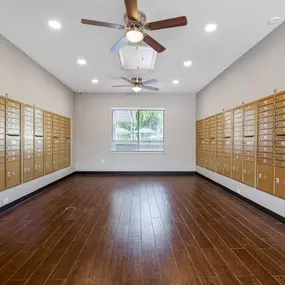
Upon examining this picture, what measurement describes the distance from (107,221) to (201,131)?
5128 millimetres

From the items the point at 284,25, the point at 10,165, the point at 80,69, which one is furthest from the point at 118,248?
the point at 80,69

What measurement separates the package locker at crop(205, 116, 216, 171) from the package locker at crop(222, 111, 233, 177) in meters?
0.69

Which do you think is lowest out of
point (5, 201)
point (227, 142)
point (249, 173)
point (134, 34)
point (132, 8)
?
point (5, 201)

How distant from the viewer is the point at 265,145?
3.79 m

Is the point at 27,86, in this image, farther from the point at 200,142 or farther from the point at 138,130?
the point at 200,142

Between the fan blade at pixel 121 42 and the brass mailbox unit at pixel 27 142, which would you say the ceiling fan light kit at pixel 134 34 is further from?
the brass mailbox unit at pixel 27 142

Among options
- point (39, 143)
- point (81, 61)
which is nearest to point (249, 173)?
point (81, 61)

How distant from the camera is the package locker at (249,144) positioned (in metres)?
4.17

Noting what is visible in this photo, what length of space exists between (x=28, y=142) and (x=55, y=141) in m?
1.56

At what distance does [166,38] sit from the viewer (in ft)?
12.6

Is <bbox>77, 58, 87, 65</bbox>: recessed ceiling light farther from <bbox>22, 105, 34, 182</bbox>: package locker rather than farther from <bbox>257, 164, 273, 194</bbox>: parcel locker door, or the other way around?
<bbox>257, 164, 273, 194</bbox>: parcel locker door

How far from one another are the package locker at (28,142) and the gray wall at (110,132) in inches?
129

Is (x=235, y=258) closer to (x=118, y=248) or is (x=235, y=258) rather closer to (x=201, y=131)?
(x=118, y=248)

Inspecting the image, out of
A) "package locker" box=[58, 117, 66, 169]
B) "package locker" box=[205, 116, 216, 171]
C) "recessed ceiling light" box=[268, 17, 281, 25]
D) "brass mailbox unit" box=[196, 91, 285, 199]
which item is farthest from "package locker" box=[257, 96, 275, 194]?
"package locker" box=[58, 117, 66, 169]
